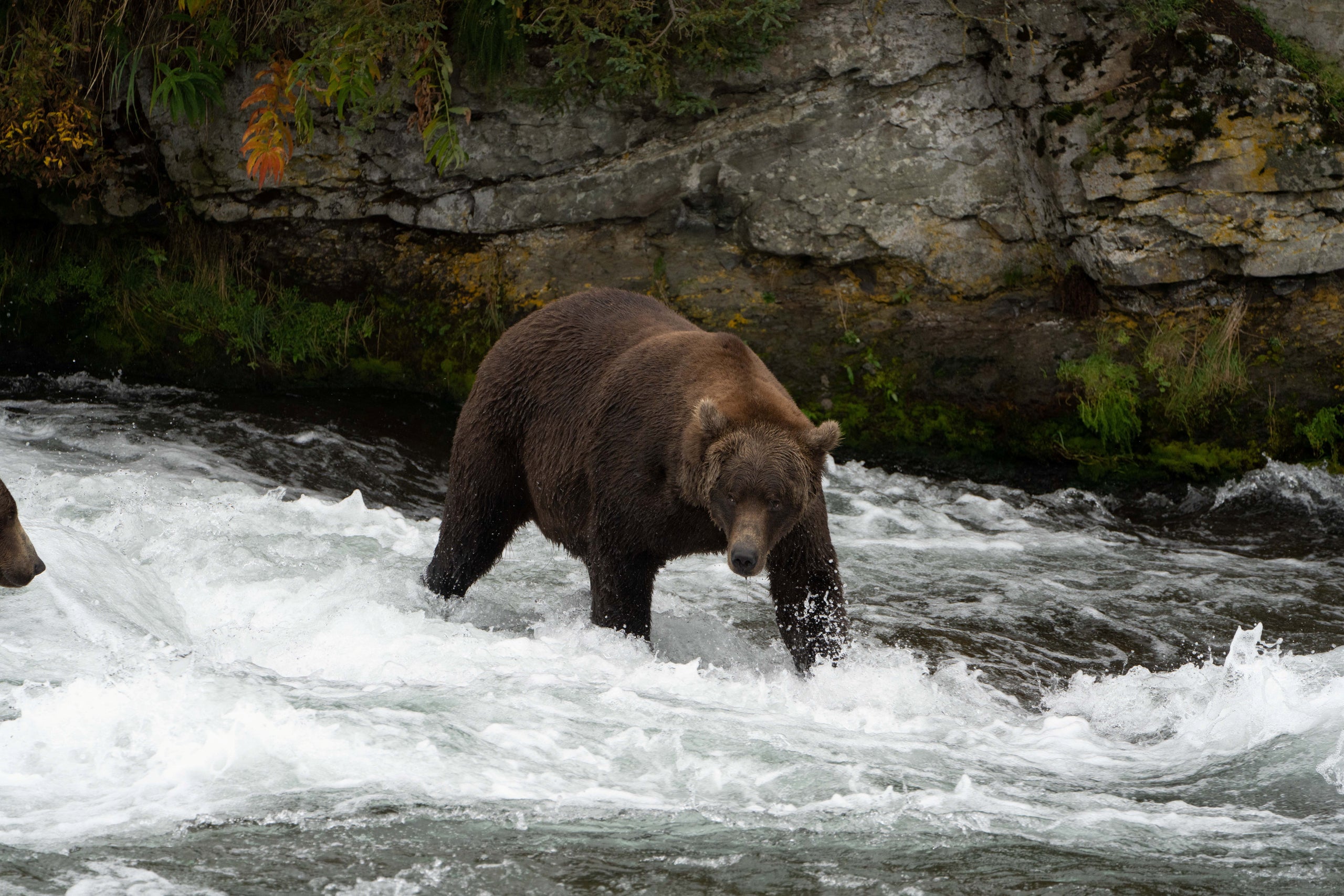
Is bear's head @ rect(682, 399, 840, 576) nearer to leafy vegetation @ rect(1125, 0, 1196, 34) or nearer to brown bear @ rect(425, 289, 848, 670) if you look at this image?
brown bear @ rect(425, 289, 848, 670)

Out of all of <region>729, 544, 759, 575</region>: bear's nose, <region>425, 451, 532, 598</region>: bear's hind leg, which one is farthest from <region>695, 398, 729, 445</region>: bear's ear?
<region>425, 451, 532, 598</region>: bear's hind leg

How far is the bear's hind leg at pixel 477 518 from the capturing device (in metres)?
6.21

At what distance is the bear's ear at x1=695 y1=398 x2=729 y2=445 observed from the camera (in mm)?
4957

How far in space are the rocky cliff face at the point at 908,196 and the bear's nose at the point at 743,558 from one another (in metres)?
4.87

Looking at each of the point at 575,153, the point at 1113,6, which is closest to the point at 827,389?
the point at 575,153

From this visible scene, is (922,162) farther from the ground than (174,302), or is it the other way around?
(922,162)

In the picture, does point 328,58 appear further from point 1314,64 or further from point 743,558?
point 1314,64

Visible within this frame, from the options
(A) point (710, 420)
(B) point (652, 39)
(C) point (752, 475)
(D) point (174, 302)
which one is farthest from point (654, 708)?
(D) point (174, 302)

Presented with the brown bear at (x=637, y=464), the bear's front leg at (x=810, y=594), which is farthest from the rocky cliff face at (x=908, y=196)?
the bear's front leg at (x=810, y=594)

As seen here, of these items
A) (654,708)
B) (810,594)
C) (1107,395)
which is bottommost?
(654,708)

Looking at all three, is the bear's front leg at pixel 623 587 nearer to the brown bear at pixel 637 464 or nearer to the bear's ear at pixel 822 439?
the brown bear at pixel 637 464

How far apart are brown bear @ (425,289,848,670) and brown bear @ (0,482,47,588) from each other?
1.89 metres

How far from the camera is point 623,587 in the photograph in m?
5.44

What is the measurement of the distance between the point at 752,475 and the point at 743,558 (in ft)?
1.06
